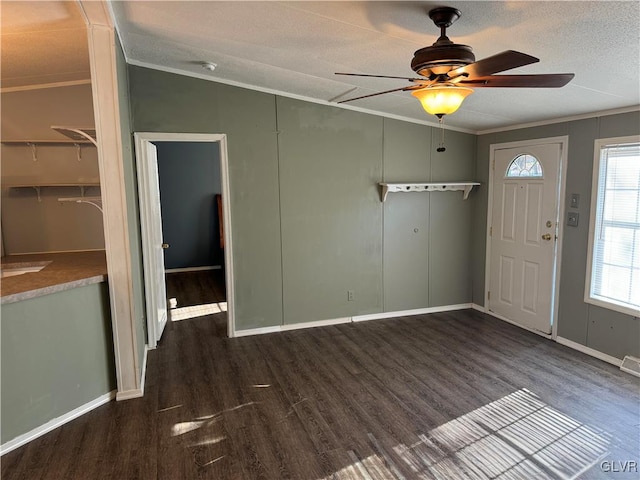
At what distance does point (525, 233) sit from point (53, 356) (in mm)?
4494

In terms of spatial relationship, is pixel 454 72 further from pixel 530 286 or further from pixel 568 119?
pixel 530 286

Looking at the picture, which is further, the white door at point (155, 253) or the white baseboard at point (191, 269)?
the white baseboard at point (191, 269)

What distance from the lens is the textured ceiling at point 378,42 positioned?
2.06 m

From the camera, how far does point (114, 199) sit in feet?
9.50

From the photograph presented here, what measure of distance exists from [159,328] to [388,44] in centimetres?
347

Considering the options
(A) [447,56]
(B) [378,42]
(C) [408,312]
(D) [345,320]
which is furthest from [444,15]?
(C) [408,312]

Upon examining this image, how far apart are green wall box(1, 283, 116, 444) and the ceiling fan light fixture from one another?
2547mm

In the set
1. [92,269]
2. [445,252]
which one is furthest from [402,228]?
[92,269]

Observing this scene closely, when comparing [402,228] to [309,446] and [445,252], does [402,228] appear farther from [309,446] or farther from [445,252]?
[309,446]

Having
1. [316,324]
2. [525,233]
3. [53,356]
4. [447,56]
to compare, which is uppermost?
[447,56]

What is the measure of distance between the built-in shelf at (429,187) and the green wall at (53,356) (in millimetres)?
3031

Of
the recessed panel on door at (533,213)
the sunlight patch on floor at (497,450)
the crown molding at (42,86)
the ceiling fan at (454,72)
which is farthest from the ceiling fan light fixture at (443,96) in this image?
the crown molding at (42,86)

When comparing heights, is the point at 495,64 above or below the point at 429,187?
above

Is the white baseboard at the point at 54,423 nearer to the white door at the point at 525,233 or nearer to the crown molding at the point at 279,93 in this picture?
the crown molding at the point at 279,93
